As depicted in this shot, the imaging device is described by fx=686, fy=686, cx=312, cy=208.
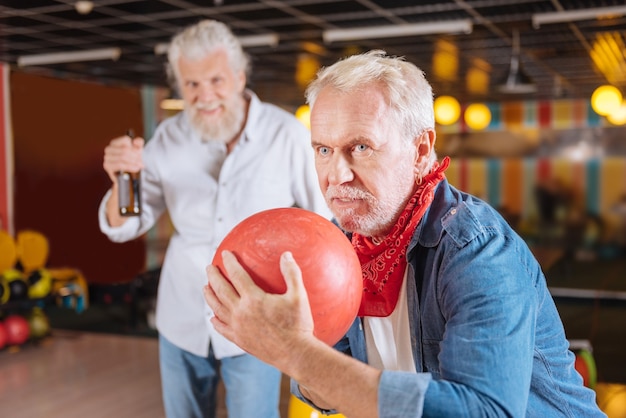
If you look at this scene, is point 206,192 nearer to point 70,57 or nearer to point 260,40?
point 260,40

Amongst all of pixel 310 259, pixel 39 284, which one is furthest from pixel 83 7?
pixel 310 259

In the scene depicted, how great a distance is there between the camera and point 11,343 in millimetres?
5531

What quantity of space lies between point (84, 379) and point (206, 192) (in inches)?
122

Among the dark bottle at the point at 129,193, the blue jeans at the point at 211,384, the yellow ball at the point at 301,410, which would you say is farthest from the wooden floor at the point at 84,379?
the dark bottle at the point at 129,193

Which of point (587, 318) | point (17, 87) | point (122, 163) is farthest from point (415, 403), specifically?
point (17, 87)

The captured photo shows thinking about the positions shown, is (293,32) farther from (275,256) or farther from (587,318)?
(275,256)

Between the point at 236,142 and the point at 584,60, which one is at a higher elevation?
the point at 584,60

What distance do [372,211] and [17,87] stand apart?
696 centimetres

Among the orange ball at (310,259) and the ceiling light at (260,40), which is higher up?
the ceiling light at (260,40)

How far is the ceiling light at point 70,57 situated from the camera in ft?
22.7

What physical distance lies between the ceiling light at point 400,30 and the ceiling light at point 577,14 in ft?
1.87

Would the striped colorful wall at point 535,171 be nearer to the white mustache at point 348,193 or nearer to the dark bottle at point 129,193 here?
the dark bottle at point 129,193

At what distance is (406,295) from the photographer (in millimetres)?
1314

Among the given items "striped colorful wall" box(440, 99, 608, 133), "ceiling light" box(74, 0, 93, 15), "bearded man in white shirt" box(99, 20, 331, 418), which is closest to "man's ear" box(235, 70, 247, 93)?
"bearded man in white shirt" box(99, 20, 331, 418)
